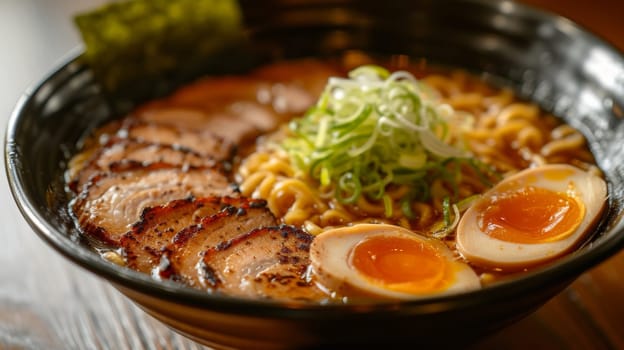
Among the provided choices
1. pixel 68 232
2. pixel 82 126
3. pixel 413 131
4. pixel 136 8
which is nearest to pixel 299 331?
pixel 68 232

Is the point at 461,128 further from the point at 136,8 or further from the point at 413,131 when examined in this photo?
the point at 136,8

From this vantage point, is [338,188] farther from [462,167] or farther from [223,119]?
[223,119]

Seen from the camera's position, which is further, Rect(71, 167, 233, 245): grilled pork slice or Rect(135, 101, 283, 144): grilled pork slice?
Rect(135, 101, 283, 144): grilled pork slice

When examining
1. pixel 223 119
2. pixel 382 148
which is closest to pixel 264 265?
pixel 382 148

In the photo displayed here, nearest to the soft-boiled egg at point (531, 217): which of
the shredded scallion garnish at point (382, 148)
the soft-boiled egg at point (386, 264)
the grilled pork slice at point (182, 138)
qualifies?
the soft-boiled egg at point (386, 264)

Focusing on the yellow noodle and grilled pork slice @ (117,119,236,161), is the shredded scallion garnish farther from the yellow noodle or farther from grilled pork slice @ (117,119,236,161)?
→ grilled pork slice @ (117,119,236,161)

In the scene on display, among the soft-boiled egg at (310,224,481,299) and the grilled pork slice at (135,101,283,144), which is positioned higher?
the grilled pork slice at (135,101,283,144)

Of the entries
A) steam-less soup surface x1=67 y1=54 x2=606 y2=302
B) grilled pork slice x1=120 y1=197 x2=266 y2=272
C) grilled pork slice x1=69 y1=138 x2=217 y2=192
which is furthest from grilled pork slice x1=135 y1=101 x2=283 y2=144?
grilled pork slice x1=120 y1=197 x2=266 y2=272
